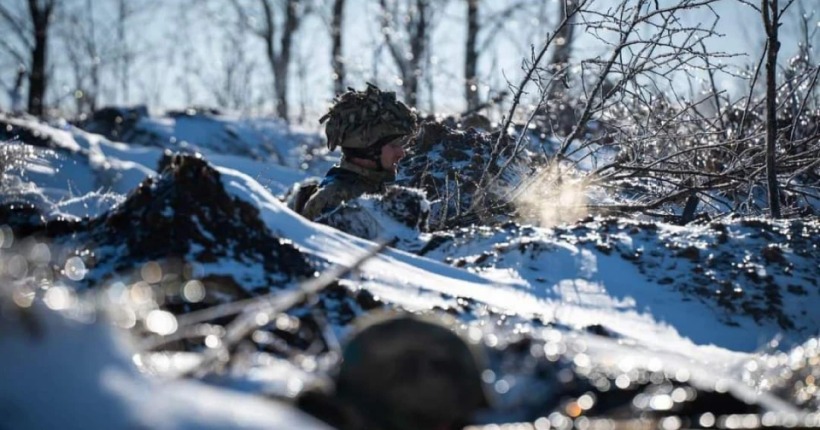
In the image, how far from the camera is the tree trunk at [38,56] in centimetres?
1902

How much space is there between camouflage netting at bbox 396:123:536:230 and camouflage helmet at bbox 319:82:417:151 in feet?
1.03

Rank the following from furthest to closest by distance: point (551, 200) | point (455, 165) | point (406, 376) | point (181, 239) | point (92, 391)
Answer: point (455, 165)
point (551, 200)
point (181, 239)
point (406, 376)
point (92, 391)

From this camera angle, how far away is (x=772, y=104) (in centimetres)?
416

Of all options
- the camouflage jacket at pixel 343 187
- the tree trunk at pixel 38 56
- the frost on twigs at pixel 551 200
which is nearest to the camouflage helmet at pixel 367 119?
the camouflage jacket at pixel 343 187

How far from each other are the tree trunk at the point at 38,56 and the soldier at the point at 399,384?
18800 mm

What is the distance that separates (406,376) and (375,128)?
4.03m

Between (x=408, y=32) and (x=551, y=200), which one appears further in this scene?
(x=408, y=32)

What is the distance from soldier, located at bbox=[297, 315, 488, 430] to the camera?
1.45 meters

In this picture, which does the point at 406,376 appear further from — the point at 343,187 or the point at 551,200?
the point at 343,187

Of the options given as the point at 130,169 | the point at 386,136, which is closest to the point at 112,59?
the point at 130,169

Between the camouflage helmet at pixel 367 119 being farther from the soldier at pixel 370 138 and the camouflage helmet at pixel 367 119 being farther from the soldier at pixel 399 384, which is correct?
the soldier at pixel 399 384

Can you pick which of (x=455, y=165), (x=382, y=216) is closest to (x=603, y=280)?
(x=382, y=216)

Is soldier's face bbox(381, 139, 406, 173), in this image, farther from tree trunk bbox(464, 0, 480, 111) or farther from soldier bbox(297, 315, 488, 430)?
tree trunk bbox(464, 0, 480, 111)

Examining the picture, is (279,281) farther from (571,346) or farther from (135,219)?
(571,346)
